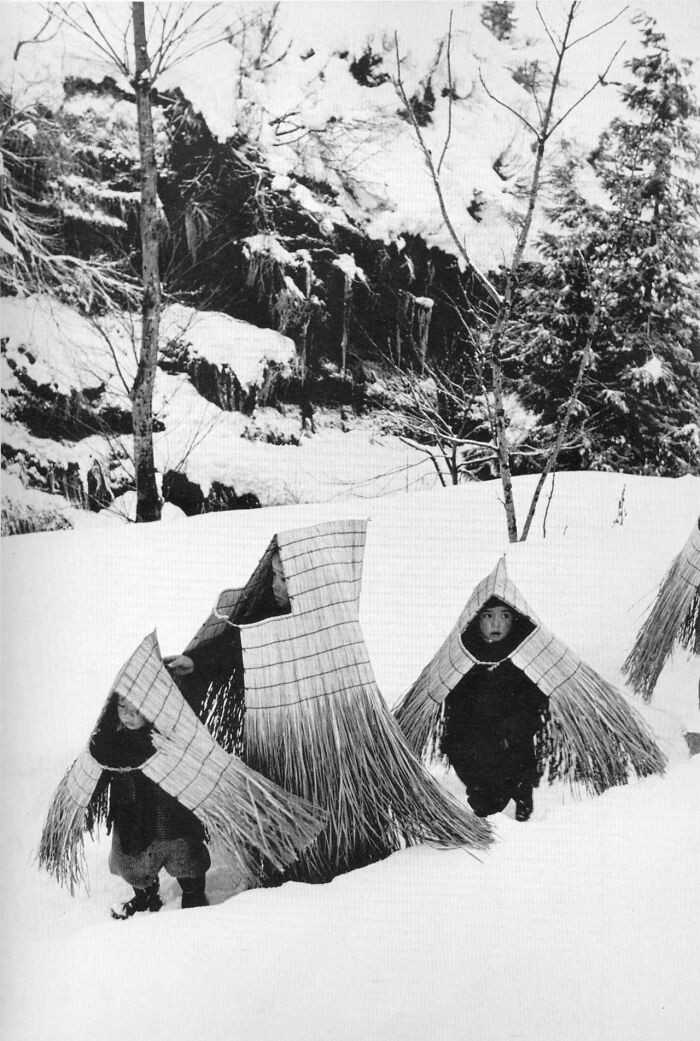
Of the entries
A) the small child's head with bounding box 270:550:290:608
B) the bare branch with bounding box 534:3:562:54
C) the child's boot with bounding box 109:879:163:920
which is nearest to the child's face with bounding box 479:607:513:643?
the small child's head with bounding box 270:550:290:608

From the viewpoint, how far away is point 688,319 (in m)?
1.95

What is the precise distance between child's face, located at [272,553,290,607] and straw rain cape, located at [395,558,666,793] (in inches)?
13.1

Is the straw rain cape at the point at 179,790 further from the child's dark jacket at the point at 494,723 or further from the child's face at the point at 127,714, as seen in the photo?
the child's dark jacket at the point at 494,723

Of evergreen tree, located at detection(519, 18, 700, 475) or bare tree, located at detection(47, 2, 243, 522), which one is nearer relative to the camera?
bare tree, located at detection(47, 2, 243, 522)

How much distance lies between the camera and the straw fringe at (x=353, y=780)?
5.52ft

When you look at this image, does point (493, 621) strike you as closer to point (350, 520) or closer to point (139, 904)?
point (350, 520)

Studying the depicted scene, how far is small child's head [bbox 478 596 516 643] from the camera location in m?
1.85

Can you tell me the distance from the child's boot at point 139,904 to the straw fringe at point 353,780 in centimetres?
26

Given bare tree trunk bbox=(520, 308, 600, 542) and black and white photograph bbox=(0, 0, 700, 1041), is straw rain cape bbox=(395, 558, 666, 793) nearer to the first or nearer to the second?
black and white photograph bbox=(0, 0, 700, 1041)

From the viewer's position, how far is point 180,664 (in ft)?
5.55

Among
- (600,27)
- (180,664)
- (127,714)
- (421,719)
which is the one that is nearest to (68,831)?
(127,714)

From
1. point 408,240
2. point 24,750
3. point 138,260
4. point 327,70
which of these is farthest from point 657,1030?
point 327,70

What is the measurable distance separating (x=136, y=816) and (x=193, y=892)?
18 cm

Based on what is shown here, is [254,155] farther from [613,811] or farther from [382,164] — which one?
[613,811]
